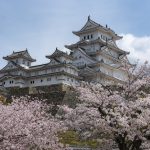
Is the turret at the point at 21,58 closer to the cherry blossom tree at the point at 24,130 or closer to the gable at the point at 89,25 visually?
the gable at the point at 89,25

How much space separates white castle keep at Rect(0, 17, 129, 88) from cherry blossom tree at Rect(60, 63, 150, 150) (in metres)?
34.9

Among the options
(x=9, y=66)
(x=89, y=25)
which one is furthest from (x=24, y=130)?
(x=89, y=25)

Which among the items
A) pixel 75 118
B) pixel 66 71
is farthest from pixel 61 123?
pixel 66 71

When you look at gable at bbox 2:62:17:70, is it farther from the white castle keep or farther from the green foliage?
the green foliage

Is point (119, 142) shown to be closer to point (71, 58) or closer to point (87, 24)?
point (71, 58)

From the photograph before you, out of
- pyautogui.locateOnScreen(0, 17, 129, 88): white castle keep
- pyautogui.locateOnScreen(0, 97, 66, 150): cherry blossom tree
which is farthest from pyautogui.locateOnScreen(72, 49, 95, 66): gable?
pyautogui.locateOnScreen(0, 97, 66, 150): cherry blossom tree

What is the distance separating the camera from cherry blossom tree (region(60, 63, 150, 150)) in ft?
55.0

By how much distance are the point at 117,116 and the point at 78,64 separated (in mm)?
43496

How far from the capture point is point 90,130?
1802cm

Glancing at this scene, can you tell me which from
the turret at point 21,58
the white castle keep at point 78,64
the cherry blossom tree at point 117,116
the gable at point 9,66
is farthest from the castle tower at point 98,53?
the cherry blossom tree at point 117,116

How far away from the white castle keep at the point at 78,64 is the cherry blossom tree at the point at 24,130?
35.0 m

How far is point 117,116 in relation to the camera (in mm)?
16828

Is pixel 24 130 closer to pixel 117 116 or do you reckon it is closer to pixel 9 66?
pixel 117 116

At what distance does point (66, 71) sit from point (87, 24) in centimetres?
1380
